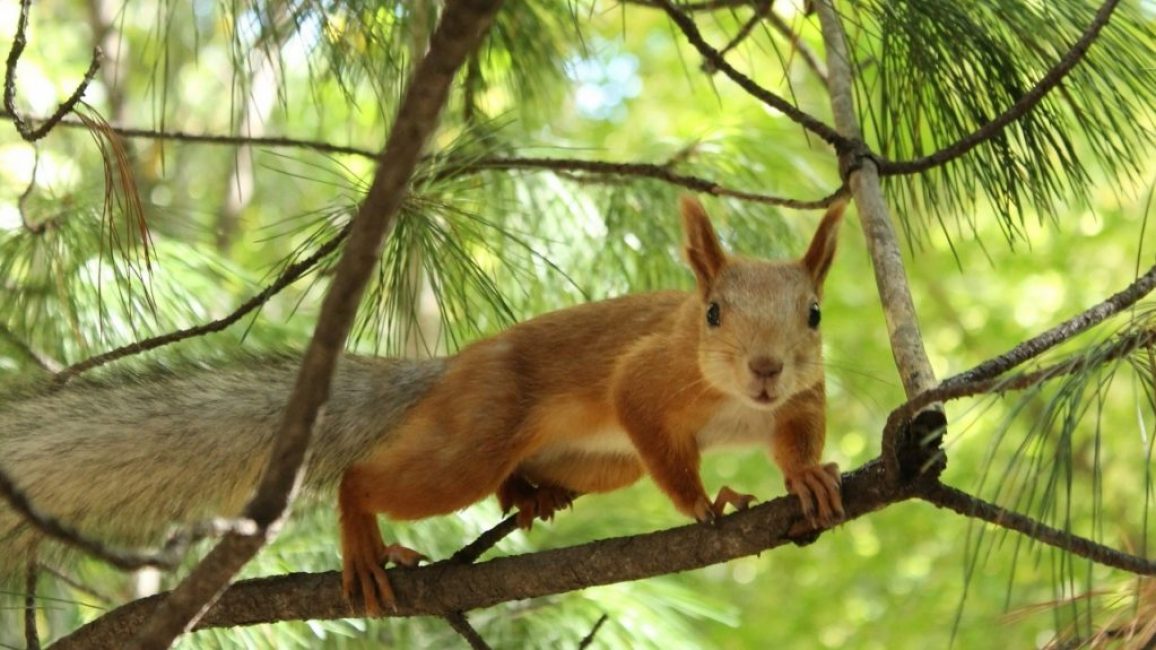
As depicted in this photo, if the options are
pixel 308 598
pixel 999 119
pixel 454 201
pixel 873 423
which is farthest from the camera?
pixel 873 423

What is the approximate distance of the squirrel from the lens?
160 centimetres

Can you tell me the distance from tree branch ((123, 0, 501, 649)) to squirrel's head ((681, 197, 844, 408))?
2.29 ft

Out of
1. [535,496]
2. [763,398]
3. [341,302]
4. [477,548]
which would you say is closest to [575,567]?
[477,548]

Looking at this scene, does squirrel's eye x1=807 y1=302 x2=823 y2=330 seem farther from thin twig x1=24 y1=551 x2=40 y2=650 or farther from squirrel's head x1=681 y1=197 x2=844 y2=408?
thin twig x1=24 y1=551 x2=40 y2=650

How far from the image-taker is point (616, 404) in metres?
1.73

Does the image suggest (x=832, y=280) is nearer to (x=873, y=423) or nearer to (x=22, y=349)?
(x=873, y=423)

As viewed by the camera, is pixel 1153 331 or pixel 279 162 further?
pixel 279 162

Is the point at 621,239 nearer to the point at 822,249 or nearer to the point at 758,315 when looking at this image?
the point at 822,249

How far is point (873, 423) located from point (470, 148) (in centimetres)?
314

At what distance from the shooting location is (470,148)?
2.02m

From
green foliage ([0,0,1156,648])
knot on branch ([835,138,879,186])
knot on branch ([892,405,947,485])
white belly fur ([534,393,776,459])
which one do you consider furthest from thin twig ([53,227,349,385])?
knot on branch ([892,405,947,485])

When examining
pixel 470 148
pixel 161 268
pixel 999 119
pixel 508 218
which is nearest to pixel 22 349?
pixel 161 268

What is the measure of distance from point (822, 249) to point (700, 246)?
0.15 meters

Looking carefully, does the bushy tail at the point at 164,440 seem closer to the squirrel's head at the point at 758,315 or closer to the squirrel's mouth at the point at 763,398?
the squirrel's head at the point at 758,315
